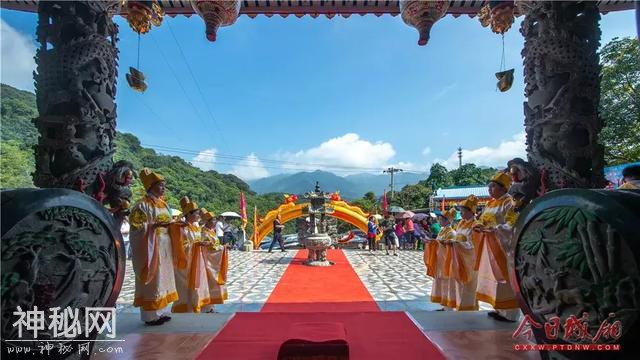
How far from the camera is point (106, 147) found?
2.78 meters

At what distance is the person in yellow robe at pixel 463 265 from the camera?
4.04 meters

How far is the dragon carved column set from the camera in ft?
8.37

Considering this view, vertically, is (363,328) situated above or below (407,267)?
above

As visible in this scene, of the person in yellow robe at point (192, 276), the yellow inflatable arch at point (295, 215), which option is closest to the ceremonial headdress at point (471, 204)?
the person in yellow robe at point (192, 276)

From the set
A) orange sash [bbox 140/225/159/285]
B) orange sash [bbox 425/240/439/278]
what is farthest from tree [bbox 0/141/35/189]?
orange sash [bbox 425/240/439/278]

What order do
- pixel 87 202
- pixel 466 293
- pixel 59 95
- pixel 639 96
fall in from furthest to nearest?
pixel 639 96, pixel 466 293, pixel 59 95, pixel 87 202

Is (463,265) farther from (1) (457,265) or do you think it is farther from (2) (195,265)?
(2) (195,265)

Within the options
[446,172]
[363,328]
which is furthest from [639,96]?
[446,172]

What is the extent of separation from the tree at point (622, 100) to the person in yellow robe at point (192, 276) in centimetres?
1482

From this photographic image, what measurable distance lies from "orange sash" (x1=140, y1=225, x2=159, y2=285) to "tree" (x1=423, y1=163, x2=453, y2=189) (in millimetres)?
36298

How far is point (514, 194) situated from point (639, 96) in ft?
48.4

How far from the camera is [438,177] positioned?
124 ft

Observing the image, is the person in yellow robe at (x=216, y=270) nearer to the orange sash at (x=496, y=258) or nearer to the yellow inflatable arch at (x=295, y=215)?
the orange sash at (x=496, y=258)

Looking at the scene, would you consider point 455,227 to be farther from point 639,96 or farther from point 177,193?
point 177,193
